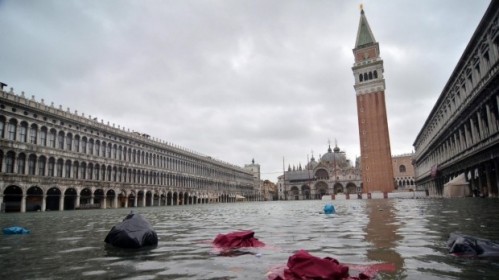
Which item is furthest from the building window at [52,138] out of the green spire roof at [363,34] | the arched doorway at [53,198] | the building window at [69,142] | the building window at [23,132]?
the green spire roof at [363,34]

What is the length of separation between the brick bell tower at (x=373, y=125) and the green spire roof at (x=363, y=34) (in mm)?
1617

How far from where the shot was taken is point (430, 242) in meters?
7.03

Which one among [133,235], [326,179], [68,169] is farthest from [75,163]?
[326,179]

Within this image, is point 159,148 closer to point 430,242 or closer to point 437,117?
point 437,117

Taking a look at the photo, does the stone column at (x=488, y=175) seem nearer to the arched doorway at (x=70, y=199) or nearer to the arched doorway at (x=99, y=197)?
the arched doorway at (x=70, y=199)

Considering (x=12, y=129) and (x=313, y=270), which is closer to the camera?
(x=313, y=270)

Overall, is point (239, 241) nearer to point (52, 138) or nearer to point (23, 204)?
point (23, 204)

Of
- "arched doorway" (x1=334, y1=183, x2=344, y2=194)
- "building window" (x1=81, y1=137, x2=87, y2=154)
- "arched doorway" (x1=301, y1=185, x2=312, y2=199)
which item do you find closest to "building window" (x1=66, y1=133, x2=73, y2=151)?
"building window" (x1=81, y1=137, x2=87, y2=154)

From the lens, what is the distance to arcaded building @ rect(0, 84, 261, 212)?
120ft

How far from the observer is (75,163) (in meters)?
44.9

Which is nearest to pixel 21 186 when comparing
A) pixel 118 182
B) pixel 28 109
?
pixel 28 109

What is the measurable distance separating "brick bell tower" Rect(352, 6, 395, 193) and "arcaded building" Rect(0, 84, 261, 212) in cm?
3743

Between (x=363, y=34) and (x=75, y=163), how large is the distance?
65.1m

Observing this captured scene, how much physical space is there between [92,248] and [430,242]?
22.6ft
